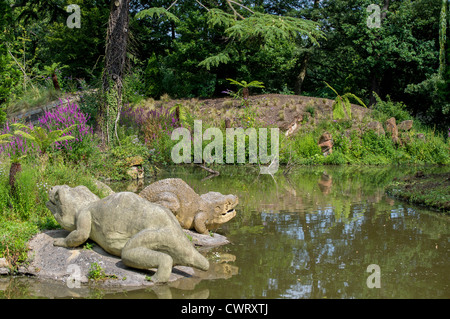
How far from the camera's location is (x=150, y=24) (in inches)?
953

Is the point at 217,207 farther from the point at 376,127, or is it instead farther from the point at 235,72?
the point at 235,72

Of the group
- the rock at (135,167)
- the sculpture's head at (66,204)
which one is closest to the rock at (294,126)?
the rock at (135,167)

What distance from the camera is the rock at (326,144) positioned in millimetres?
16312

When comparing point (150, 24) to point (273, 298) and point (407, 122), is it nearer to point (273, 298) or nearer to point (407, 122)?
point (407, 122)

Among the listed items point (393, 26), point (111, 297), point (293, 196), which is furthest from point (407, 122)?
point (111, 297)

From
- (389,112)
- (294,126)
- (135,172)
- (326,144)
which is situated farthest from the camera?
(389,112)

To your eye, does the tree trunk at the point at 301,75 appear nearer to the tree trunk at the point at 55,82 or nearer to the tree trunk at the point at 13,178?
the tree trunk at the point at 55,82

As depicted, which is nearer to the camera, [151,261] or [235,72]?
[151,261]

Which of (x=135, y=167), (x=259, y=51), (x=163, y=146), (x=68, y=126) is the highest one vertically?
(x=259, y=51)

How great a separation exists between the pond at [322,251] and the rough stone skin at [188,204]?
0.39m

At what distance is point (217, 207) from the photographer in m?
6.22

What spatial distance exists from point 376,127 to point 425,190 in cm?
923

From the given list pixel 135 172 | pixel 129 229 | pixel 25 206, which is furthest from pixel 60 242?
pixel 135 172

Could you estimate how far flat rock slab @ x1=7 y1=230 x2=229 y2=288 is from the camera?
4.27 metres
